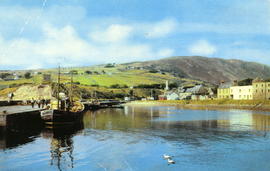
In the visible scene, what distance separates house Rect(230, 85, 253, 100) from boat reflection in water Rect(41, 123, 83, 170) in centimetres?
9495

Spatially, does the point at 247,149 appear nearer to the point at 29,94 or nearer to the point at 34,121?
the point at 34,121

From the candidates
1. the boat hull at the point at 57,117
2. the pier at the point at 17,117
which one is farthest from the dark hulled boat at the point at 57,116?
the pier at the point at 17,117

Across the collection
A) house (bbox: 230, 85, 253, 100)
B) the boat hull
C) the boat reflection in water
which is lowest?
the boat reflection in water

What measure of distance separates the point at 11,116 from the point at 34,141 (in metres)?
8.01

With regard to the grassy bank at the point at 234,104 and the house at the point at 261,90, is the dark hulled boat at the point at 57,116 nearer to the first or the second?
the grassy bank at the point at 234,104

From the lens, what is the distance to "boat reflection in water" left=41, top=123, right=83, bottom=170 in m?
27.4

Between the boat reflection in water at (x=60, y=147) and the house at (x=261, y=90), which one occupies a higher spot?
the house at (x=261, y=90)

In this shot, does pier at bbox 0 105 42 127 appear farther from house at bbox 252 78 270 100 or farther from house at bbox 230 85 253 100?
house at bbox 230 85 253 100

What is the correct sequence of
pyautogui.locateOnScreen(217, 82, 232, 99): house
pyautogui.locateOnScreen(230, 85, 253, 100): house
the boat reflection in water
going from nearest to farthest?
the boat reflection in water → pyautogui.locateOnScreen(230, 85, 253, 100): house → pyautogui.locateOnScreen(217, 82, 232, 99): house

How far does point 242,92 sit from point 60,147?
4525 inches

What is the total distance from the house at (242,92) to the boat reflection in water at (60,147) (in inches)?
3738

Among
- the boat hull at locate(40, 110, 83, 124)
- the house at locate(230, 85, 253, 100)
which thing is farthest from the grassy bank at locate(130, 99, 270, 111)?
the boat hull at locate(40, 110, 83, 124)

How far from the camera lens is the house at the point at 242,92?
130 metres

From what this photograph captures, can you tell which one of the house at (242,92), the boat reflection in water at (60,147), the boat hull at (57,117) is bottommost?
the boat reflection in water at (60,147)
